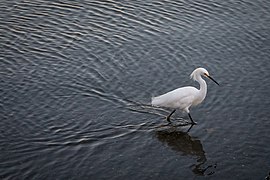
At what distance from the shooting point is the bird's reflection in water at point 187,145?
11.9 m

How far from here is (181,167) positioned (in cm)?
1189

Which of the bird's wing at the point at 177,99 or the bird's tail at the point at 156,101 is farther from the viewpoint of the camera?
the bird's tail at the point at 156,101

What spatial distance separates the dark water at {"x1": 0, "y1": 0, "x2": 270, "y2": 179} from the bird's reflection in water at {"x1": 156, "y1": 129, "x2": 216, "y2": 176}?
3cm

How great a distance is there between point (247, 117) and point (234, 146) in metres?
1.42

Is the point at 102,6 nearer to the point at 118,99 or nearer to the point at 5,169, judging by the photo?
the point at 118,99

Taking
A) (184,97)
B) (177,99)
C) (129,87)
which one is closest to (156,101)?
(177,99)

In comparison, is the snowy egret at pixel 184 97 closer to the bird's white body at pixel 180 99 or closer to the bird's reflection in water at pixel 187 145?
the bird's white body at pixel 180 99

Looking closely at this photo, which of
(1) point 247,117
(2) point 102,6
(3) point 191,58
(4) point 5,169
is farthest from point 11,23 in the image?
(1) point 247,117

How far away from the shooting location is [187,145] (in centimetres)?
1294

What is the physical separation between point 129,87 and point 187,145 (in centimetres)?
277

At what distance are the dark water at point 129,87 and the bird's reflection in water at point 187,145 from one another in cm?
3

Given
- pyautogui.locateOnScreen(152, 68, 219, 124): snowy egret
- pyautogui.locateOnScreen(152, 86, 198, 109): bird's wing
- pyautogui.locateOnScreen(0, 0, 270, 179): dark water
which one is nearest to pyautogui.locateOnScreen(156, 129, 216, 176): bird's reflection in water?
pyautogui.locateOnScreen(0, 0, 270, 179): dark water

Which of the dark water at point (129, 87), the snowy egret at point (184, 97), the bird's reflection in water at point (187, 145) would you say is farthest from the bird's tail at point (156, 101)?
the bird's reflection in water at point (187, 145)

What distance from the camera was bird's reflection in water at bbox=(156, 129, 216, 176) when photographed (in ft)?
39.1
